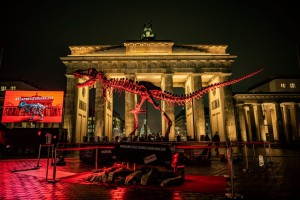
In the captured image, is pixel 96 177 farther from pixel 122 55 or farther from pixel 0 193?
pixel 122 55

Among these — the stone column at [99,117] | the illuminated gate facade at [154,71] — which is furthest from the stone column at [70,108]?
the stone column at [99,117]

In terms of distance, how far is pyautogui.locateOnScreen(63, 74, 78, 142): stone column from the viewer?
106 feet

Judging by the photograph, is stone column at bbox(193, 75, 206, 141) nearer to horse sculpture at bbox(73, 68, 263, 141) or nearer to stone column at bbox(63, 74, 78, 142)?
stone column at bbox(63, 74, 78, 142)

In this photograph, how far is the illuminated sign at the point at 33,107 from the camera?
29.6m

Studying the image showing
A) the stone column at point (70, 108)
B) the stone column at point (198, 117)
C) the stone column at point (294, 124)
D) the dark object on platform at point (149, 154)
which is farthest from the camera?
the stone column at point (294, 124)

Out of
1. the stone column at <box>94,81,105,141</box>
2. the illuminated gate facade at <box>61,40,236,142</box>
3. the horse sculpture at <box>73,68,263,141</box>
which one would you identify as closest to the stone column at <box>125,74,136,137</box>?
the illuminated gate facade at <box>61,40,236,142</box>

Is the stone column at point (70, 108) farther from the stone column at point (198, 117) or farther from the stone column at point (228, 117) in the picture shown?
the stone column at point (228, 117)

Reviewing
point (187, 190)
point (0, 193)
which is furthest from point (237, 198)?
point (0, 193)

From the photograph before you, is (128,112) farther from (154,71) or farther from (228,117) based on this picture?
(228,117)

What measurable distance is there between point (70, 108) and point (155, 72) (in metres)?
16.5

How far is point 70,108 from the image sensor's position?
111 ft

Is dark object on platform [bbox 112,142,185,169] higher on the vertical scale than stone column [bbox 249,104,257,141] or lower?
lower

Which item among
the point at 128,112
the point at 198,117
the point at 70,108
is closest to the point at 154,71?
the point at 128,112

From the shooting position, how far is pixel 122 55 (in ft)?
117
